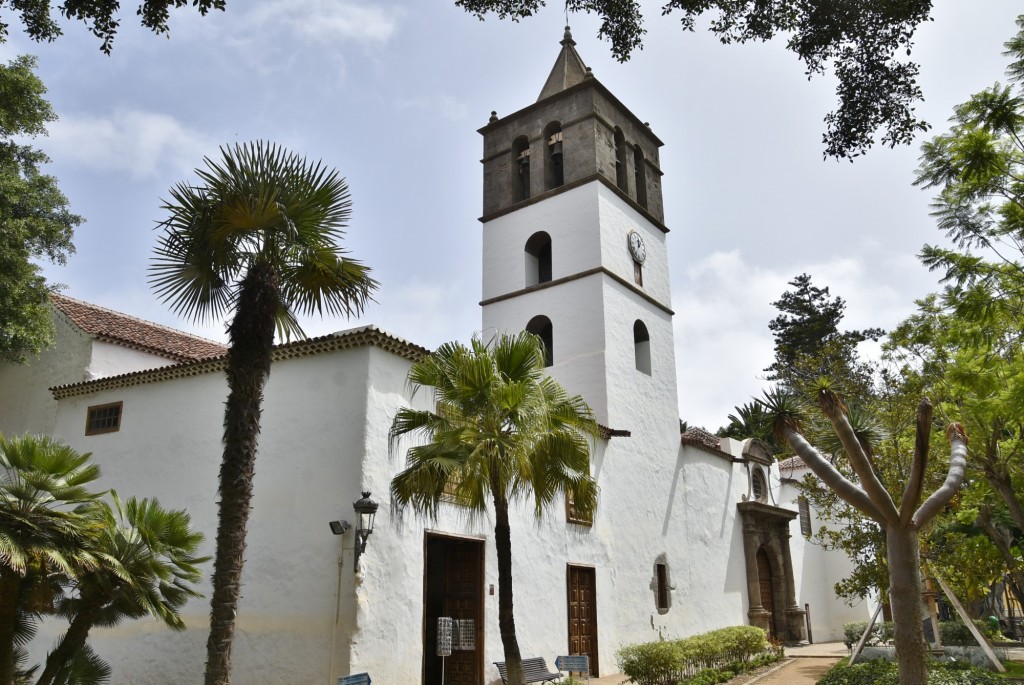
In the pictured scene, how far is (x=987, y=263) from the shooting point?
13789mm

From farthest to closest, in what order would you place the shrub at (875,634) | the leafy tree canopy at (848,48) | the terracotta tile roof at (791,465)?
the terracotta tile roof at (791,465) < the shrub at (875,634) < the leafy tree canopy at (848,48)

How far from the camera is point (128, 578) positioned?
32.3ft

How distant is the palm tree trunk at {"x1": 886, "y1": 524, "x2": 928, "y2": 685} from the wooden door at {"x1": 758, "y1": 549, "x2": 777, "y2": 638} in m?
15.9

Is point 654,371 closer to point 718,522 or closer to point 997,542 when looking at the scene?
point 718,522

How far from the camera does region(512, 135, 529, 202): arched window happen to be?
2448cm

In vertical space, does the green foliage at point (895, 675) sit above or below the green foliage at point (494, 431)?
below

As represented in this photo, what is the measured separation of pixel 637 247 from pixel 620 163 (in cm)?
287

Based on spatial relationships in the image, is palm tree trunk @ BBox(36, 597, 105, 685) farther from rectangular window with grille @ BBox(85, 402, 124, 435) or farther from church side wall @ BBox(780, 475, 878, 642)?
church side wall @ BBox(780, 475, 878, 642)

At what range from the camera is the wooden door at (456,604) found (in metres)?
14.1

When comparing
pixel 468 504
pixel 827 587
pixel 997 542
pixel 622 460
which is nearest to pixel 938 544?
pixel 997 542

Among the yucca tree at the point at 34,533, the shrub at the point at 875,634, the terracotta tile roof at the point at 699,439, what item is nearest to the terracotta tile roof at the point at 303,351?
the yucca tree at the point at 34,533

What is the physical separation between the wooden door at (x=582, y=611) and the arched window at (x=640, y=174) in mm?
12093

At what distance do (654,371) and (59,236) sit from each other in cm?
1467

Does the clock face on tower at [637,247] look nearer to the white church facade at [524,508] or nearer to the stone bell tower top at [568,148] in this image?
the white church facade at [524,508]
